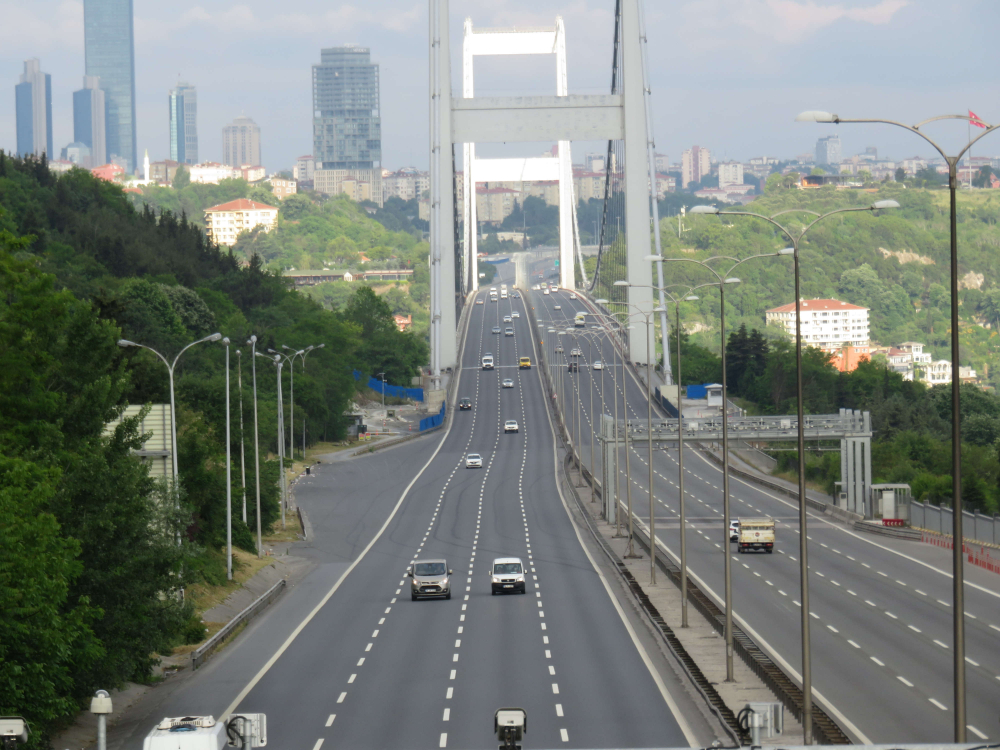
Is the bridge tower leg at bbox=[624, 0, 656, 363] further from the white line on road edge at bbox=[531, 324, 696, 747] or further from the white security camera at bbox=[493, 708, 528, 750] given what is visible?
the white security camera at bbox=[493, 708, 528, 750]

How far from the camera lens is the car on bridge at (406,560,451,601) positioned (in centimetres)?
4575

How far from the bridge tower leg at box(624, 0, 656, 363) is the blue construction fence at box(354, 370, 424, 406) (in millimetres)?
25604

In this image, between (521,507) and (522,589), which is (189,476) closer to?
(522,589)

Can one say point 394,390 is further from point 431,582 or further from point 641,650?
point 641,650

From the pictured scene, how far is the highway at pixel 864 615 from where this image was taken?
1085 inches

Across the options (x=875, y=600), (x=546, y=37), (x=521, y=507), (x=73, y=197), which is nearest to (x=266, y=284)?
(x=73, y=197)

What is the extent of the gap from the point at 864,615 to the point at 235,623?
59.7 ft

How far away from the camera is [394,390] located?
141 m

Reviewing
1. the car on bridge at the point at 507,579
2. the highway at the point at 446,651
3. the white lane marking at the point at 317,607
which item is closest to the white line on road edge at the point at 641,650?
the highway at the point at 446,651

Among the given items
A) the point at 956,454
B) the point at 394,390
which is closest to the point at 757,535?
the point at 956,454

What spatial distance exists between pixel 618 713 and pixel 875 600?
18189mm

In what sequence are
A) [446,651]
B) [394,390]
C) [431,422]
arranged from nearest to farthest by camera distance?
[446,651], [431,422], [394,390]

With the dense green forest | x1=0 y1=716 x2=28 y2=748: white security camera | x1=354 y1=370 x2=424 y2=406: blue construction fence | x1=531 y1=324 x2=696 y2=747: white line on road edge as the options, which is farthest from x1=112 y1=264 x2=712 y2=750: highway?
x1=354 y1=370 x2=424 y2=406: blue construction fence

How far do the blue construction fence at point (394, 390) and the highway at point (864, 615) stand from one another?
66.4 meters
